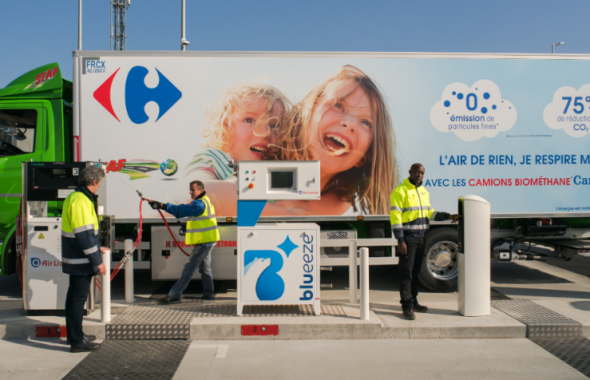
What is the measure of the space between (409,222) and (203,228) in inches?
97.4

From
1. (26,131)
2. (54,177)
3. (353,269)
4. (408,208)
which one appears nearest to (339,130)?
(408,208)

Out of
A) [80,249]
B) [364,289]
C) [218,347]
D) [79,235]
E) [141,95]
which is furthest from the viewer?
[141,95]

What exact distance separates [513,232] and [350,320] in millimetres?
3251

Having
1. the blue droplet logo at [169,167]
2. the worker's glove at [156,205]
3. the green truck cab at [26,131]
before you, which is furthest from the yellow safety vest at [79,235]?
the green truck cab at [26,131]

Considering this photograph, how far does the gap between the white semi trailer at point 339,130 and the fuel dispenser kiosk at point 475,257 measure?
0.99 metres

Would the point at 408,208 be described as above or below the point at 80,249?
above

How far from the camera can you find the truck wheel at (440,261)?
19.9ft

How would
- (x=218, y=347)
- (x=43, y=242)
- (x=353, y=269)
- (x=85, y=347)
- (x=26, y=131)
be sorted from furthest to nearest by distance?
(x=26, y=131), (x=353, y=269), (x=43, y=242), (x=218, y=347), (x=85, y=347)

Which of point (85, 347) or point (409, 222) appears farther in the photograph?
point (409, 222)

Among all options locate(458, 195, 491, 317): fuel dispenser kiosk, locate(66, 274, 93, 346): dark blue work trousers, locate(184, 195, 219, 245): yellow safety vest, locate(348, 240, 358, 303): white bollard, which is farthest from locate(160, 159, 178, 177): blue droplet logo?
locate(458, 195, 491, 317): fuel dispenser kiosk

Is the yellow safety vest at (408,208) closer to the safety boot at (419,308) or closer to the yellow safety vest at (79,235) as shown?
the safety boot at (419,308)

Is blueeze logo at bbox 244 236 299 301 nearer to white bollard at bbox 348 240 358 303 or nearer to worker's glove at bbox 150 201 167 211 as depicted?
white bollard at bbox 348 240 358 303

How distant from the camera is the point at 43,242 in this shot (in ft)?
15.9

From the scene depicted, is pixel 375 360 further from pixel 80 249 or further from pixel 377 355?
pixel 80 249
